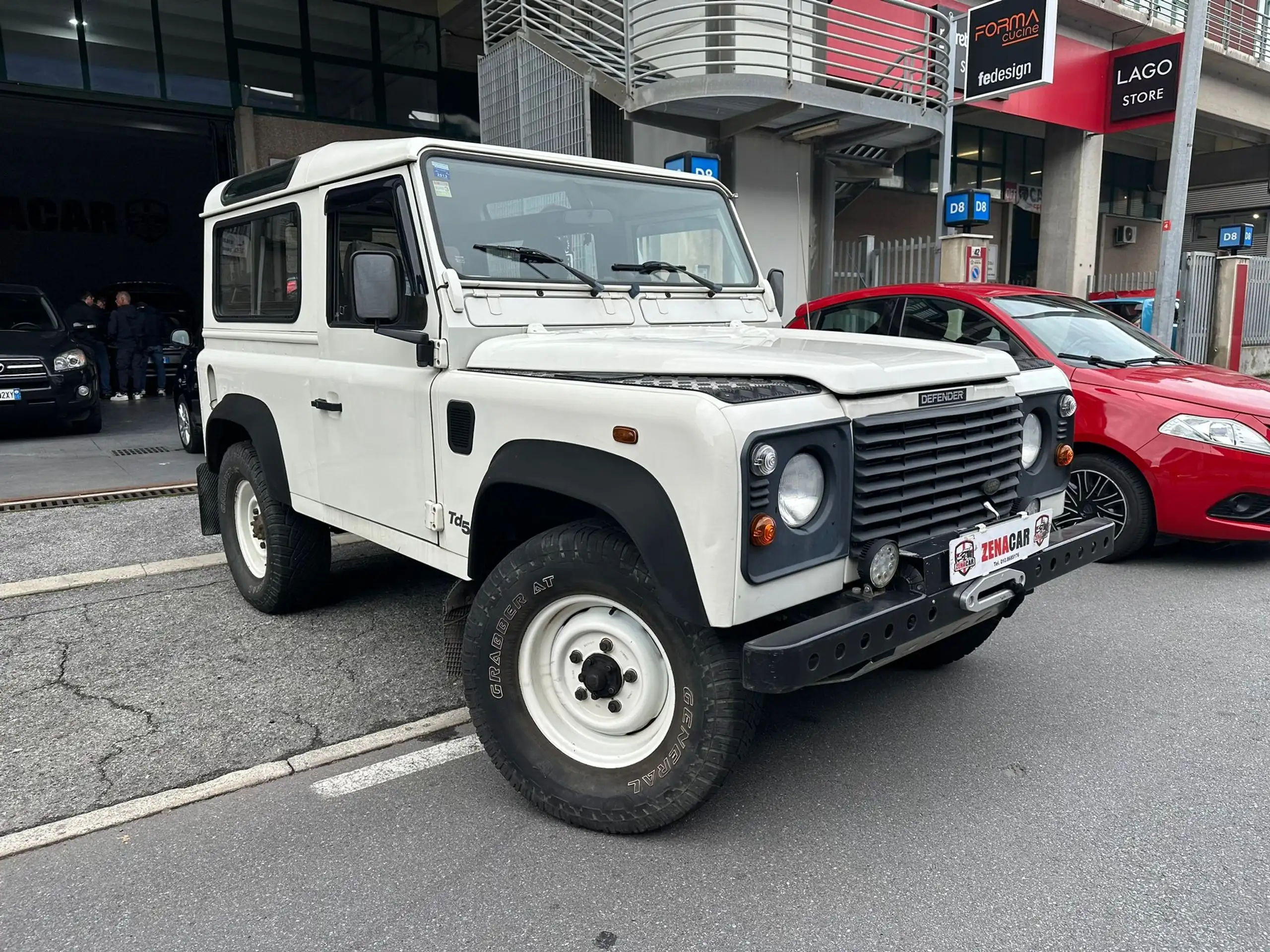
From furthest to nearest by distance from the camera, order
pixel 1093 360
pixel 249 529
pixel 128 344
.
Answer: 1. pixel 128 344
2. pixel 1093 360
3. pixel 249 529

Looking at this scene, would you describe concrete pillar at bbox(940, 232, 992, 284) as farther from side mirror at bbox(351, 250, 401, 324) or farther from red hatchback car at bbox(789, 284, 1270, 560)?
side mirror at bbox(351, 250, 401, 324)

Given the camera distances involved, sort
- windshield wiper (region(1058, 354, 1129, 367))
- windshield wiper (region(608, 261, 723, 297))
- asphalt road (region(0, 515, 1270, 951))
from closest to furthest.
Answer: asphalt road (region(0, 515, 1270, 951)) → windshield wiper (region(608, 261, 723, 297)) → windshield wiper (region(1058, 354, 1129, 367))

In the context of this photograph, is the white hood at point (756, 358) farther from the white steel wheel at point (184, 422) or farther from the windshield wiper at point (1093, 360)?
the white steel wheel at point (184, 422)

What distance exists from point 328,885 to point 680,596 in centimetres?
134

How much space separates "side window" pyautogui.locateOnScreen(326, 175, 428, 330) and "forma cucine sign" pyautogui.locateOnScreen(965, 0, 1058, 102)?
10.5 metres

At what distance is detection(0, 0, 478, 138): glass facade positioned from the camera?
13961 millimetres

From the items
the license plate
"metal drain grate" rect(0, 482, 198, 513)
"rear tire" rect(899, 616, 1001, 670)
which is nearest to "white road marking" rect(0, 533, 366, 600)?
"metal drain grate" rect(0, 482, 198, 513)

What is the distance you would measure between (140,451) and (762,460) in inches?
372

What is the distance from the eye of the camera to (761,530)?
7.89 feet

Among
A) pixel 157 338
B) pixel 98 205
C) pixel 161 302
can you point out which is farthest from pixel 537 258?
pixel 98 205

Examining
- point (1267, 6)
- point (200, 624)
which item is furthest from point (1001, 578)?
point (1267, 6)

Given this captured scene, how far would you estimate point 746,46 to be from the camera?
12.0m

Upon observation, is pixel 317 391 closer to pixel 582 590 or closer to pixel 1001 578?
pixel 582 590

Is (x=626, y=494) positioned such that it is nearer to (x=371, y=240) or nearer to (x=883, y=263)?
(x=371, y=240)
